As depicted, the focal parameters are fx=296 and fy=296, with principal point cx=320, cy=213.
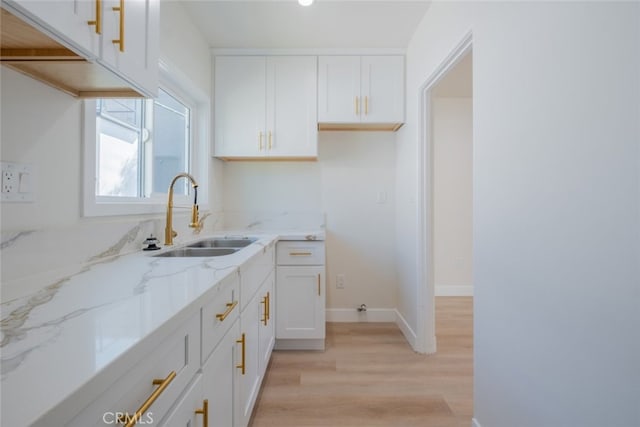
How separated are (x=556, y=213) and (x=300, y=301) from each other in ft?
5.82

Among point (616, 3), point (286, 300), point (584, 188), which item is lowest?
point (286, 300)

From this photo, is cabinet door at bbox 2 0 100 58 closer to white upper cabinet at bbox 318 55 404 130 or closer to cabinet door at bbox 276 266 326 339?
cabinet door at bbox 276 266 326 339

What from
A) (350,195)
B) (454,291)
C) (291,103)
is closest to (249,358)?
(350,195)

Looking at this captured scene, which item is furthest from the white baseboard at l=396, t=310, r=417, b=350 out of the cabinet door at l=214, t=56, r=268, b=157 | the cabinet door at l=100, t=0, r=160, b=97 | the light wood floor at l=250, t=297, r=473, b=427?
the cabinet door at l=100, t=0, r=160, b=97

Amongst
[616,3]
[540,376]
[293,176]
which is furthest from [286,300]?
[616,3]

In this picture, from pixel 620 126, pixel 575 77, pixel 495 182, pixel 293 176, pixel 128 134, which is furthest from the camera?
pixel 293 176

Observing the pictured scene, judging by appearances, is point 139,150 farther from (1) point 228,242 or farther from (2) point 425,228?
(2) point 425,228

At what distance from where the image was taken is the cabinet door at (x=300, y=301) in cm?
227

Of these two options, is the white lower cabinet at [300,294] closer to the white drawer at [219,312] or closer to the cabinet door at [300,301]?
the cabinet door at [300,301]

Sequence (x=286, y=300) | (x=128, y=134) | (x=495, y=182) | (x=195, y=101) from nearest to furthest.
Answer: (x=495, y=182) < (x=128, y=134) < (x=286, y=300) < (x=195, y=101)

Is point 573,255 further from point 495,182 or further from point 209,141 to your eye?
point 209,141

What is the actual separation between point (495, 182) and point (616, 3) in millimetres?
633

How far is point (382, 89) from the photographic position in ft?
8.40

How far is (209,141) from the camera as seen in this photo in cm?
250
